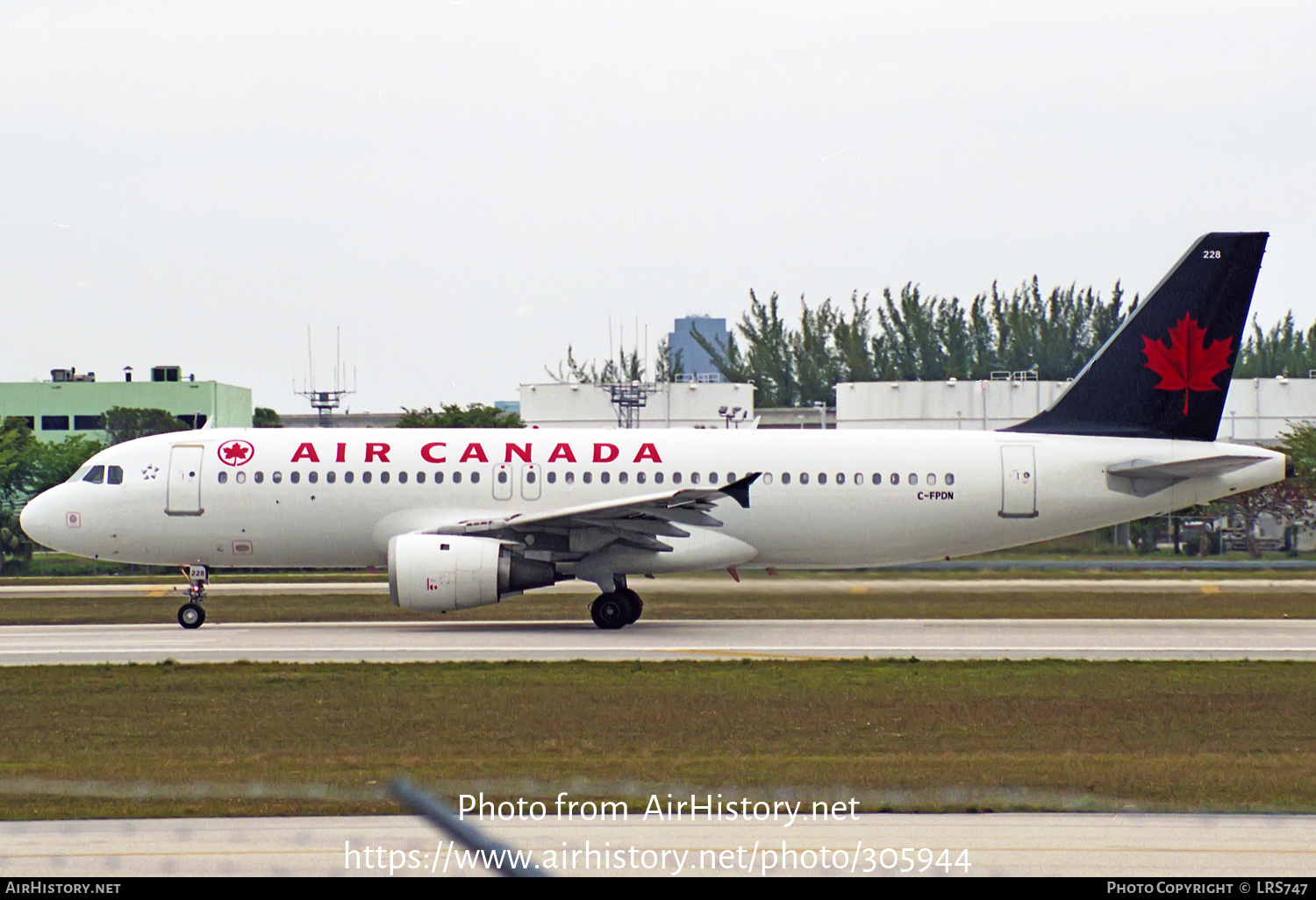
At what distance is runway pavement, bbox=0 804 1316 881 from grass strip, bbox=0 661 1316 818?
74 cm

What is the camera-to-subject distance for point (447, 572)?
87.1ft

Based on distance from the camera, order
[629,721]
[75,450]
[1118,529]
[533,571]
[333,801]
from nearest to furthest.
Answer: [333,801], [629,721], [533,571], [1118,529], [75,450]

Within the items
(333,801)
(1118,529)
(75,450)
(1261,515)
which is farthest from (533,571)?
(1261,515)

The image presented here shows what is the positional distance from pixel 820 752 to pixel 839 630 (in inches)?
506

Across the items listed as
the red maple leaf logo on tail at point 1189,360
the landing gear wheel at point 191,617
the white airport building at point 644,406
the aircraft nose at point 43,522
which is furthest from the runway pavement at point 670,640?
the white airport building at point 644,406

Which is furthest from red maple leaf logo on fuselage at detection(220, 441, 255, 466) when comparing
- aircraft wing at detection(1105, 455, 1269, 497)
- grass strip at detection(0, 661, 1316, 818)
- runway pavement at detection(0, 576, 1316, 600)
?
aircraft wing at detection(1105, 455, 1269, 497)

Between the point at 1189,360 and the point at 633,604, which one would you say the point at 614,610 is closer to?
the point at 633,604

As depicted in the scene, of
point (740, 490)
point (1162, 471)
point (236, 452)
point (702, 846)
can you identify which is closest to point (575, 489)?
point (740, 490)

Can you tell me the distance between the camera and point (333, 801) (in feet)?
37.9

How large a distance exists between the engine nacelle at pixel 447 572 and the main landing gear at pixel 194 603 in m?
4.55

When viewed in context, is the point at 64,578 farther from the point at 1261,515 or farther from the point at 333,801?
the point at 1261,515

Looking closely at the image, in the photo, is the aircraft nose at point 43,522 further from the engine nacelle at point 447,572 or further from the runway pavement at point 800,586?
the engine nacelle at point 447,572

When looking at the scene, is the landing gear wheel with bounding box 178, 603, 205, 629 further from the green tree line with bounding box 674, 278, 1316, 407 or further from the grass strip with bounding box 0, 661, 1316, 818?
the green tree line with bounding box 674, 278, 1316, 407

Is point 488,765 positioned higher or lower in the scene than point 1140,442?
lower
